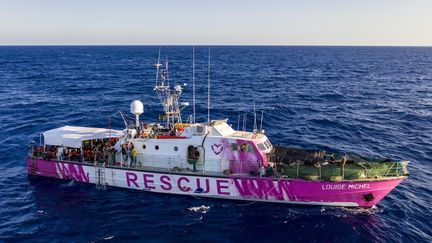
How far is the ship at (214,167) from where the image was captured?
64.0 ft

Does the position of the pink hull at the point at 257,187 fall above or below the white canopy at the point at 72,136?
below

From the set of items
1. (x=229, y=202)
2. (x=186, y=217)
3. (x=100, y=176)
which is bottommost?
(x=186, y=217)

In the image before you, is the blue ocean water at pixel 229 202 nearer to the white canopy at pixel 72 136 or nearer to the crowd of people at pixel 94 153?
the crowd of people at pixel 94 153

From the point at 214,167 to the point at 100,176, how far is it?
26.2 ft

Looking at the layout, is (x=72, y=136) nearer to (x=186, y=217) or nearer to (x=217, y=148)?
(x=186, y=217)

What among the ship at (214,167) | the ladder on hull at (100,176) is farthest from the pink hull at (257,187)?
the ladder on hull at (100,176)

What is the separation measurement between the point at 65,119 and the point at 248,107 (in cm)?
2310

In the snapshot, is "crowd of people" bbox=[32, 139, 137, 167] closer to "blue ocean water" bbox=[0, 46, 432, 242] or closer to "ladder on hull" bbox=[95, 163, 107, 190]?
"ladder on hull" bbox=[95, 163, 107, 190]

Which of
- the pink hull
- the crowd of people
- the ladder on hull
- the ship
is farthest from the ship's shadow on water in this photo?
the crowd of people

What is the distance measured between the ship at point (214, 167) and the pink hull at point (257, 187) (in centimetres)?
6

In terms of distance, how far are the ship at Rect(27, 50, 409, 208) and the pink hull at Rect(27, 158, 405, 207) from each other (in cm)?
6

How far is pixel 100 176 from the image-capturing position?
2208cm

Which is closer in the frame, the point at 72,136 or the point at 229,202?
the point at 229,202

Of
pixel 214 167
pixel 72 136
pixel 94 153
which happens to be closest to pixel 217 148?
pixel 214 167
